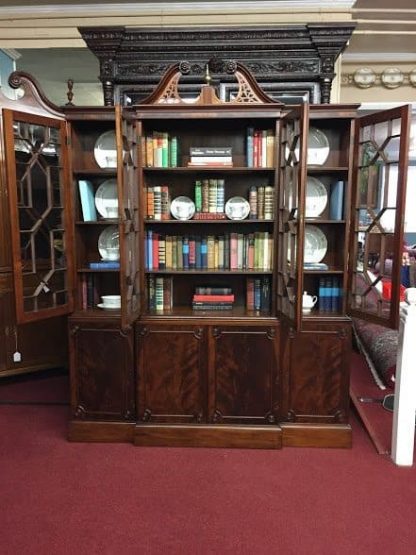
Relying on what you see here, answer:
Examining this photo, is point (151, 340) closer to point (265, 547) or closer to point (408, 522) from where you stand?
point (265, 547)

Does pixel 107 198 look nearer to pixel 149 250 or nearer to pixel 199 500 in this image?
pixel 149 250

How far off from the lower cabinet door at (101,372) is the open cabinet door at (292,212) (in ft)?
3.30

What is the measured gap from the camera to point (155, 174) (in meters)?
3.10

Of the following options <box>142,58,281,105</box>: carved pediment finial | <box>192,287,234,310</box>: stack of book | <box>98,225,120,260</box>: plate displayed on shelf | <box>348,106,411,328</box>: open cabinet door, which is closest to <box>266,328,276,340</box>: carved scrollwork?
<box>192,287,234,310</box>: stack of book

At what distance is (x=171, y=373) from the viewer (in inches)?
114

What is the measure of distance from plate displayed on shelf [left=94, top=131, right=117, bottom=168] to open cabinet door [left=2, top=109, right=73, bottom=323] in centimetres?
27

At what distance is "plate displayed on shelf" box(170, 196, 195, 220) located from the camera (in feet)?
10.0

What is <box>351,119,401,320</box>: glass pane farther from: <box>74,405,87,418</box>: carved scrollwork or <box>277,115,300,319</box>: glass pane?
<box>74,405,87,418</box>: carved scrollwork

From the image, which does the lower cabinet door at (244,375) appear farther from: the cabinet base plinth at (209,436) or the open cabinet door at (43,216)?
the open cabinet door at (43,216)

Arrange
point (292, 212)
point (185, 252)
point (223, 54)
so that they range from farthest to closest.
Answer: point (223, 54) → point (185, 252) → point (292, 212)

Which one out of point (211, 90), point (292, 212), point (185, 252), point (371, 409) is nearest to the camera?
point (292, 212)

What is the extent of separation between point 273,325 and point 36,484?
5.24 feet

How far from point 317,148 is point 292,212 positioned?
620mm

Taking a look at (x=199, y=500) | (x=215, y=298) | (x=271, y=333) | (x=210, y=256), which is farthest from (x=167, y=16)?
(x=199, y=500)
